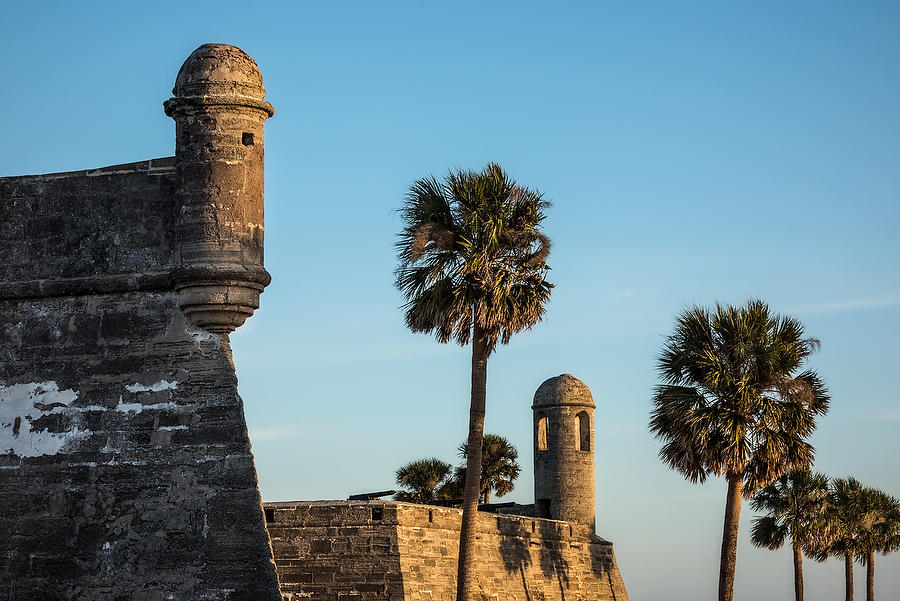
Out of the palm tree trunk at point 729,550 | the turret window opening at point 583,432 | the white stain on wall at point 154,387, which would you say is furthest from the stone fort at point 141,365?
the turret window opening at point 583,432

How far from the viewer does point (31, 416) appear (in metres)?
10.6

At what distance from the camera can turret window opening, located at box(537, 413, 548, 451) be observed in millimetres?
32656

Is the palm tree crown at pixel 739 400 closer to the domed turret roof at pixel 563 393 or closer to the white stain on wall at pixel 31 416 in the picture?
the domed turret roof at pixel 563 393

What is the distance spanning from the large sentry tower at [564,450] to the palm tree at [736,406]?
6404 mm

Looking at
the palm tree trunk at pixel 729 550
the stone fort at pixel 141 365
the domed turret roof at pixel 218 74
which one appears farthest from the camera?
the palm tree trunk at pixel 729 550

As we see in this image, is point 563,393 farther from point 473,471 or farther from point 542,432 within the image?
point 473,471

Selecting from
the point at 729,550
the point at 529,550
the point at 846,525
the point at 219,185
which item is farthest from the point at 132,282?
the point at 846,525

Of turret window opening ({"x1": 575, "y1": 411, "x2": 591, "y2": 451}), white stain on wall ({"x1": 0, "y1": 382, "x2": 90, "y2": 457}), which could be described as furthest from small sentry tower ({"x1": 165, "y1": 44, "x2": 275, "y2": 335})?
turret window opening ({"x1": 575, "y1": 411, "x2": 591, "y2": 451})

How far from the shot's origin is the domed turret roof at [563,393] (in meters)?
32.5

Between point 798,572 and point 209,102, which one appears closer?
point 209,102

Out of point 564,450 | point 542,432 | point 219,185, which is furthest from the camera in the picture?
point 542,432

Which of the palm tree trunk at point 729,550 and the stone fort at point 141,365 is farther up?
the stone fort at point 141,365

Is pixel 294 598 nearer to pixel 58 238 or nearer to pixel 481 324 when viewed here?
pixel 481 324

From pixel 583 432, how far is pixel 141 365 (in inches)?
912
